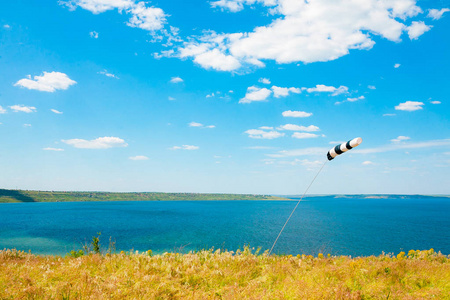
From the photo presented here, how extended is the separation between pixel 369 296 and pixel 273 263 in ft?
10.2

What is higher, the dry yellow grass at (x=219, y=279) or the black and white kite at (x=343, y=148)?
the black and white kite at (x=343, y=148)

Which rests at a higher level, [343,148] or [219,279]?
[343,148]

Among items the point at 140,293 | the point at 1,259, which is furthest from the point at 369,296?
the point at 1,259

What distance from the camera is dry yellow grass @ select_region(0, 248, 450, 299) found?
561 cm

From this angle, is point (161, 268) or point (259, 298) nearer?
point (259, 298)

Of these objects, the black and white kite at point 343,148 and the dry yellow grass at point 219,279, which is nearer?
the dry yellow grass at point 219,279

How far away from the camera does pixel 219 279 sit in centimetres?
674

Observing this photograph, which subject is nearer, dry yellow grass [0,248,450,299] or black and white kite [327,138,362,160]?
dry yellow grass [0,248,450,299]

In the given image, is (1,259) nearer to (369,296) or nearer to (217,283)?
(217,283)

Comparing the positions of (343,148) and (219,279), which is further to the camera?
(343,148)

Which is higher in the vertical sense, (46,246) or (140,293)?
(140,293)

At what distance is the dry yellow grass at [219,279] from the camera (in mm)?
5609

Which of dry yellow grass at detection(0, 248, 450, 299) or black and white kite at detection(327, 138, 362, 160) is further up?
black and white kite at detection(327, 138, 362, 160)

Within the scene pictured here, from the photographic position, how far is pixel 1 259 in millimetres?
9242
